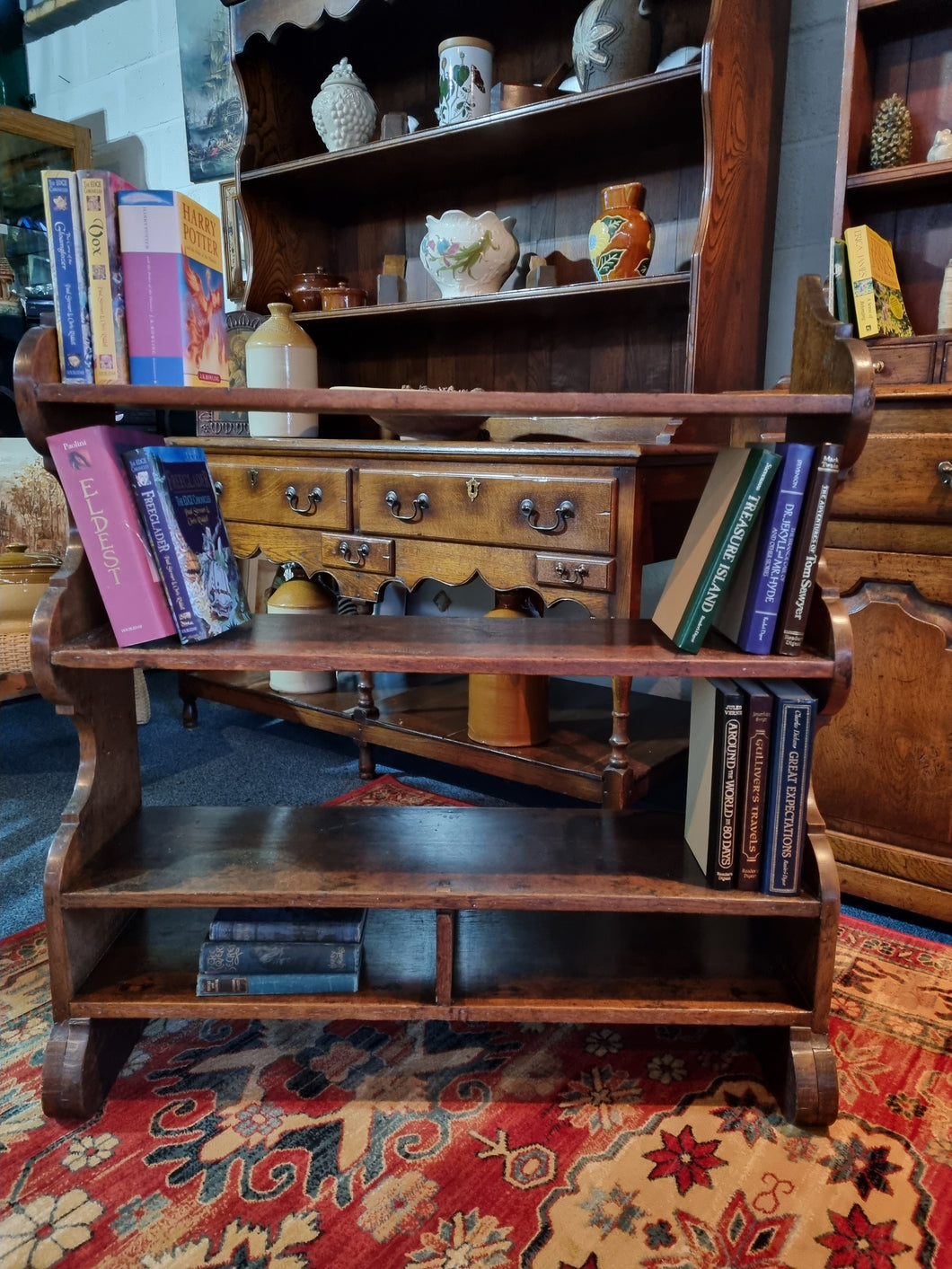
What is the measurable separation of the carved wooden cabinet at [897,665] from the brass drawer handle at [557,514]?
1.44 feet

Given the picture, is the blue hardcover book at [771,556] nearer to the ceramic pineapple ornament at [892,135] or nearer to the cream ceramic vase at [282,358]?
the ceramic pineapple ornament at [892,135]

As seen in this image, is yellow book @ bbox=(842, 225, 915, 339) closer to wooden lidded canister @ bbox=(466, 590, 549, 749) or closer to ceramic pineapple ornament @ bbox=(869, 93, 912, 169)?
ceramic pineapple ornament @ bbox=(869, 93, 912, 169)

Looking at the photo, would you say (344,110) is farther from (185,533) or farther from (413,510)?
(185,533)

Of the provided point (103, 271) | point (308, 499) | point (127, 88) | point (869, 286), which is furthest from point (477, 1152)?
point (127, 88)

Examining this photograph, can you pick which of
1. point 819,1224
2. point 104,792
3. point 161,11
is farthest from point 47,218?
point 161,11

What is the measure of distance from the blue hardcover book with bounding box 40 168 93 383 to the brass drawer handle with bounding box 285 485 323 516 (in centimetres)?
88

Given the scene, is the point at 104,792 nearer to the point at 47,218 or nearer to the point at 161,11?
the point at 47,218

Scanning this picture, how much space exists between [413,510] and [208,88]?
83.6 inches

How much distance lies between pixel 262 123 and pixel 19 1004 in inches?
82.5

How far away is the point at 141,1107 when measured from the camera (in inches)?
43.4

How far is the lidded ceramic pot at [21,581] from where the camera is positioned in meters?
2.21

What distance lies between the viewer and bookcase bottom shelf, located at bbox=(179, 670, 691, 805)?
5.91ft

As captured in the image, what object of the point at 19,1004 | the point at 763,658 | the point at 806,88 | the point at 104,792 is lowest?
the point at 19,1004

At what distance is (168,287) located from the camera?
102 centimetres
